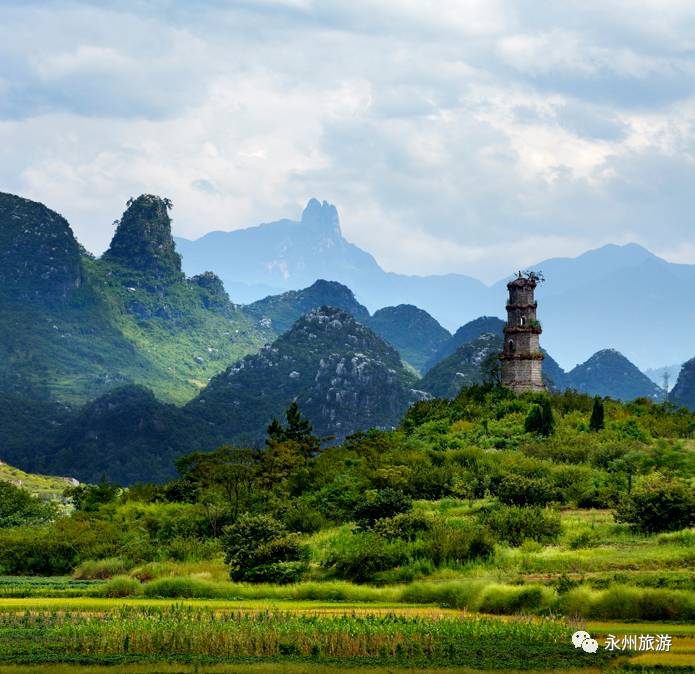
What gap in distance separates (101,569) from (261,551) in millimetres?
12106

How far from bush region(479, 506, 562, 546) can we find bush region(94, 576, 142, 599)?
53.5 feet

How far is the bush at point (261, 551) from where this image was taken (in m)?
49.5

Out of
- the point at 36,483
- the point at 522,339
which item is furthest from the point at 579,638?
the point at 36,483

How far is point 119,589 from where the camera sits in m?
47.6

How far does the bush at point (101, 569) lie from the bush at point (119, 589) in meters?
9.71

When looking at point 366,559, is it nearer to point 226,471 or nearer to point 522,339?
point 226,471

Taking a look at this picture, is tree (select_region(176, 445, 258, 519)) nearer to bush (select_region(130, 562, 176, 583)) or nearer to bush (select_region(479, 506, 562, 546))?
bush (select_region(130, 562, 176, 583))

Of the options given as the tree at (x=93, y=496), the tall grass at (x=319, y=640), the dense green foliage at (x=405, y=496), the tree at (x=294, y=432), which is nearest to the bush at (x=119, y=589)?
the dense green foliage at (x=405, y=496)

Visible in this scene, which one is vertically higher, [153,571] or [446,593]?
[446,593]

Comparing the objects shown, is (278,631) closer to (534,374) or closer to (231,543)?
(231,543)

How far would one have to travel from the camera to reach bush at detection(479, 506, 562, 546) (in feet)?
170

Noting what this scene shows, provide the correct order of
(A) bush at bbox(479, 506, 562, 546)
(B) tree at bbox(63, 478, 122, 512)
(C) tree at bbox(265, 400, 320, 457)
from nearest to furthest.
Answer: (A) bush at bbox(479, 506, 562, 546), (B) tree at bbox(63, 478, 122, 512), (C) tree at bbox(265, 400, 320, 457)

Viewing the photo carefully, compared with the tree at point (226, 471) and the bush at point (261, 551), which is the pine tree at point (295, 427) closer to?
the tree at point (226, 471)

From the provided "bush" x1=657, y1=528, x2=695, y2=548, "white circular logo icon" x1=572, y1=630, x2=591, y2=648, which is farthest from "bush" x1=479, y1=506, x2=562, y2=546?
"white circular logo icon" x1=572, y1=630, x2=591, y2=648
